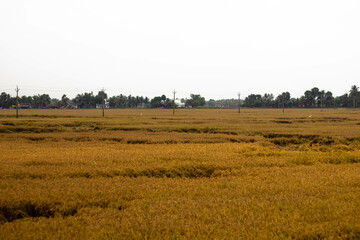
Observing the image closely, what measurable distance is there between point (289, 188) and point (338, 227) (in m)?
2.69

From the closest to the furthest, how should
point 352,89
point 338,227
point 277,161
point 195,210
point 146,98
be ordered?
point 338,227 → point 195,210 → point 277,161 → point 352,89 → point 146,98

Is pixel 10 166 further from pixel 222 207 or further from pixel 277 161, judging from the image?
pixel 277 161

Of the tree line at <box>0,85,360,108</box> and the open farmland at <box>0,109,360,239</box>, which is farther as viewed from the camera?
the tree line at <box>0,85,360,108</box>

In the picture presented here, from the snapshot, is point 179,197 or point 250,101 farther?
point 250,101

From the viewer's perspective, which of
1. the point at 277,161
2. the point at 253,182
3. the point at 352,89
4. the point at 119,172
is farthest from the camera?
the point at 352,89

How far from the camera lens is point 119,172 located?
10367 mm

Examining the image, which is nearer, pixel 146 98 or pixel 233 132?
pixel 233 132

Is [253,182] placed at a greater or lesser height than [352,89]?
lesser

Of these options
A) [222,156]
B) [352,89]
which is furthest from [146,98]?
[222,156]

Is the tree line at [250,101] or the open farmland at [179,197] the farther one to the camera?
the tree line at [250,101]

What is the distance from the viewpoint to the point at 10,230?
5789mm

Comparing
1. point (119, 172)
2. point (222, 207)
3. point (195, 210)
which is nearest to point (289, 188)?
point (222, 207)

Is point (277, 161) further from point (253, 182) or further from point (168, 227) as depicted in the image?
point (168, 227)

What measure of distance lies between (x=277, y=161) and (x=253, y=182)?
12.5 ft
